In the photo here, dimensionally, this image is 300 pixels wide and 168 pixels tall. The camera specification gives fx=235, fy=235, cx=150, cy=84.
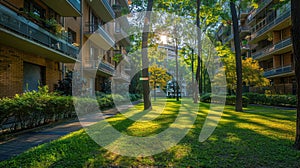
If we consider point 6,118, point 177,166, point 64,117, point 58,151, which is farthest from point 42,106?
point 177,166

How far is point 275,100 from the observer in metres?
20.8

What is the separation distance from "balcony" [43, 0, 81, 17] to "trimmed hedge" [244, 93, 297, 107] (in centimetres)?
1708

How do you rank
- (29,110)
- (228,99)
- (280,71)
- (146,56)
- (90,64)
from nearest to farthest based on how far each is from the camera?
(29,110) → (146,56) → (90,64) → (228,99) → (280,71)

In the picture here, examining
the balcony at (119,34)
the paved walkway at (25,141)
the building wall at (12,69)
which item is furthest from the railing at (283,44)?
the paved walkway at (25,141)

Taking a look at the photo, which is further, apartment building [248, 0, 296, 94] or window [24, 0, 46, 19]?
apartment building [248, 0, 296, 94]

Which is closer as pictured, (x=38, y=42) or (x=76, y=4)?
(x=38, y=42)

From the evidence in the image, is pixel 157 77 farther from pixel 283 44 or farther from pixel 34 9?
pixel 34 9

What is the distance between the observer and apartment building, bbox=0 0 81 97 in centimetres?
898

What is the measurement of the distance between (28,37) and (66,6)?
4.76 meters

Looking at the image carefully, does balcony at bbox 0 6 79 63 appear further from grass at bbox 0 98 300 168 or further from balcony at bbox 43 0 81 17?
grass at bbox 0 98 300 168

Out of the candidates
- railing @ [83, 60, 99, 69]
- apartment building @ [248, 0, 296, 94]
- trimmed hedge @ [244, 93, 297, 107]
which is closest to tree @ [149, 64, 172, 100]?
trimmed hedge @ [244, 93, 297, 107]

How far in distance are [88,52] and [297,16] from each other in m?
17.8

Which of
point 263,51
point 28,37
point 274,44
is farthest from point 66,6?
point 263,51

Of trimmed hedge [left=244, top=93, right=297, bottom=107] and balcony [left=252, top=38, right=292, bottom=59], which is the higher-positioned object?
balcony [left=252, top=38, right=292, bottom=59]
